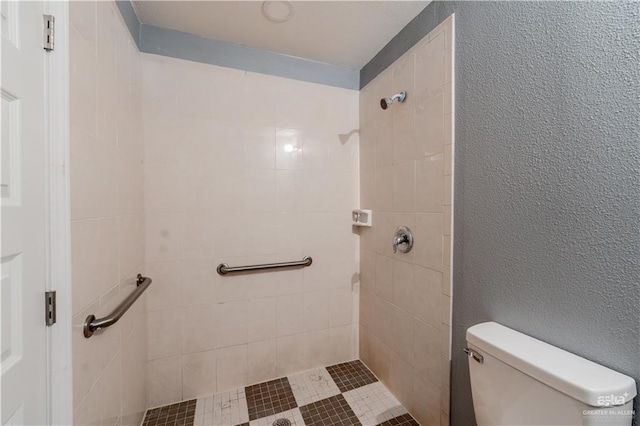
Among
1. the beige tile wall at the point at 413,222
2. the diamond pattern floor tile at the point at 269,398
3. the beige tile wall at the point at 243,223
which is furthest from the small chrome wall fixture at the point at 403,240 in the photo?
the diamond pattern floor tile at the point at 269,398

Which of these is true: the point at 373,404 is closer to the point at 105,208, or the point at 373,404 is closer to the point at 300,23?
the point at 105,208

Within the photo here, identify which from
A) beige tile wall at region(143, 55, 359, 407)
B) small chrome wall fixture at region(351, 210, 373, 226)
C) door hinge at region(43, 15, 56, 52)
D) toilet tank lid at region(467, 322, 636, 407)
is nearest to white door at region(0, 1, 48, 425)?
door hinge at region(43, 15, 56, 52)

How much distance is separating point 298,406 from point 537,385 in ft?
3.90

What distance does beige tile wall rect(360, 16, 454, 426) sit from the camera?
3.79 feet

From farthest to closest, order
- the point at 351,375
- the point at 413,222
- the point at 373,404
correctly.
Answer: the point at 351,375 → the point at 373,404 → the point at 413,222

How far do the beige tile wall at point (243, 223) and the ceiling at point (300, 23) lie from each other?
0.62 feet

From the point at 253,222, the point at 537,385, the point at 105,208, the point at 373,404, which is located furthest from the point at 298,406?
the point at 105,208

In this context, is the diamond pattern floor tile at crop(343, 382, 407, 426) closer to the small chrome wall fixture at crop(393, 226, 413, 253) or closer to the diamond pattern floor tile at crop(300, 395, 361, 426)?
the diamond pattern floor tile at crop(300, 395, 361, 426)

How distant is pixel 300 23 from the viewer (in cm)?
135

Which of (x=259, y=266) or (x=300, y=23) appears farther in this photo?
(x=259, y=266)

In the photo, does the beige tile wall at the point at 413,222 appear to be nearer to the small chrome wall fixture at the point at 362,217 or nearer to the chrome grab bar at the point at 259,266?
the small chrome wall fixture at the point at 362,217

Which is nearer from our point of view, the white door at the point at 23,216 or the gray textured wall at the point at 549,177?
the white door at the point at 23,216

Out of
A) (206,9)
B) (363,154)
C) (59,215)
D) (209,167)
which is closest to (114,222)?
(59,215)

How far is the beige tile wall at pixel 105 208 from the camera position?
74 centimetres
